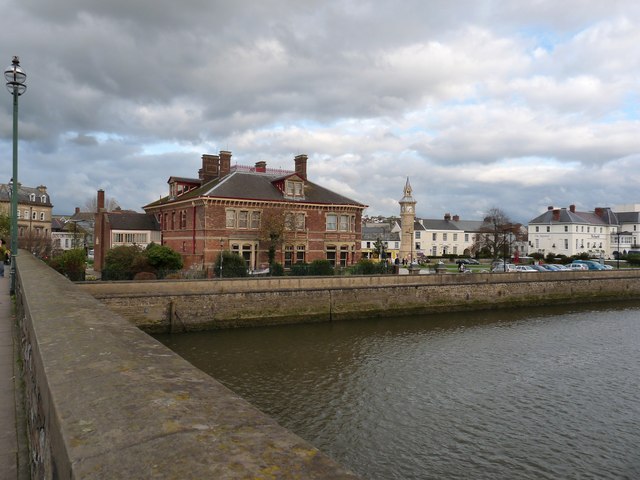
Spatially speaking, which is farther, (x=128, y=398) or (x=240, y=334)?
(x=240, y=334)

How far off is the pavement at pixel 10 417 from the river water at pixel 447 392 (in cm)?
A: 680

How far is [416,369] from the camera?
1839cm

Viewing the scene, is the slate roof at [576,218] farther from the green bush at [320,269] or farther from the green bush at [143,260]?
the green bush at [143,260]

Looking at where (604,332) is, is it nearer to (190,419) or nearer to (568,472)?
(568,472)

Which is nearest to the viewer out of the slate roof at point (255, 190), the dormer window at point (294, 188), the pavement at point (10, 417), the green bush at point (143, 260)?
the pavement at point (10, 417)

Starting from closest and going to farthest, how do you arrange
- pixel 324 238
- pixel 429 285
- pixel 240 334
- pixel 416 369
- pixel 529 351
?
1. pixel 416 369
2. pixel 529 351
3. pixel 240 334
4. pixel 429 285
5. pixel 324 238

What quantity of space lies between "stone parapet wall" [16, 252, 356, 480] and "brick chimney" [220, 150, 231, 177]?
145 feet

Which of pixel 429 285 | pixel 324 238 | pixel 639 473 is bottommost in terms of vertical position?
pixel 639 473

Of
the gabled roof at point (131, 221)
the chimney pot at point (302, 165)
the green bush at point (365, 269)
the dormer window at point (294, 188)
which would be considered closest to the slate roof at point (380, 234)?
the chimney pot at point (302, 165)

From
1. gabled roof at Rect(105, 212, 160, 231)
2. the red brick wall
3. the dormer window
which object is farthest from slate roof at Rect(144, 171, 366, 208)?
gabled roof at Rect(105, 212, 160, 231)

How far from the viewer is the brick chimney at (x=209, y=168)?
47.8 m

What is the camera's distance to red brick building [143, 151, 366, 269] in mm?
41531

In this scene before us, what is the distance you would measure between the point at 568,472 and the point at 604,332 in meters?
19.4

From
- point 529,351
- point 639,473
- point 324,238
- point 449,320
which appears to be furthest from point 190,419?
point 324,238
